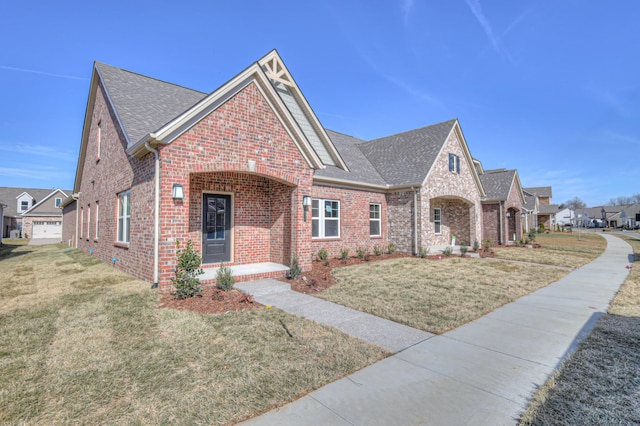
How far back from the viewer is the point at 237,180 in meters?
9.62

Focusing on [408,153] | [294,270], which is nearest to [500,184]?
[408,153]

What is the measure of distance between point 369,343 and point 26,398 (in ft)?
12.9

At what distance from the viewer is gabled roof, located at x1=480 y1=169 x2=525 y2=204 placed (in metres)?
21.1

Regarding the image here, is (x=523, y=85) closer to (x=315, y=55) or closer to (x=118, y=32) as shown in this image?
(x=315, y=55)

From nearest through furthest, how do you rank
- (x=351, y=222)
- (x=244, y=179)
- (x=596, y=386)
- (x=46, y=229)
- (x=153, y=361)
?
1. (x=596, y=386)
2. (x=153, y=361)
3. (x=244, y=179)
4. (x=351, y=222)
5. (x=46, y=229)

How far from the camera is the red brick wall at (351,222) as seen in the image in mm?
12859

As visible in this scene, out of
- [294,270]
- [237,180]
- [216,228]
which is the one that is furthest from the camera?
[237,180]

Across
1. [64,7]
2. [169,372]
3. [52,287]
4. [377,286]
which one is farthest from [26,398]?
[64,7]

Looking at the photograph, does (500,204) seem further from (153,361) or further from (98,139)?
(98,139)

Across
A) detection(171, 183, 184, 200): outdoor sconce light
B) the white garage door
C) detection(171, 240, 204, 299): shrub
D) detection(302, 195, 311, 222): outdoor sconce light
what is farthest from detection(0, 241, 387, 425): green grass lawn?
the white garage door

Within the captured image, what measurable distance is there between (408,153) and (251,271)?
12.4 metres

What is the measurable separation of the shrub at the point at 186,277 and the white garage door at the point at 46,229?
3976 centimetres

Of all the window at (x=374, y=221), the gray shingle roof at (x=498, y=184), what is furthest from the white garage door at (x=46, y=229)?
the gray shingle roof at (x=498, y=184)

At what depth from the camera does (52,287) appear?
7727 millimetres
